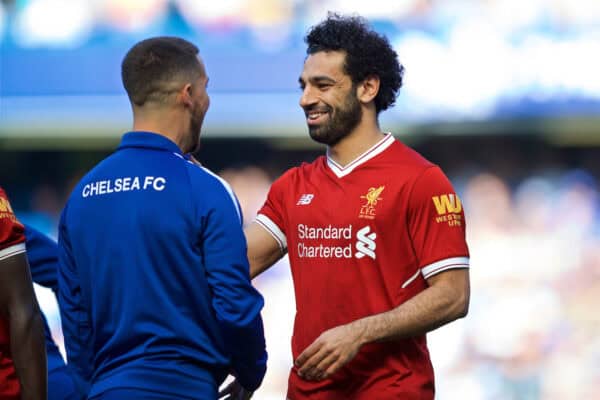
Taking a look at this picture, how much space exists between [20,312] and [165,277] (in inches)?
21.9

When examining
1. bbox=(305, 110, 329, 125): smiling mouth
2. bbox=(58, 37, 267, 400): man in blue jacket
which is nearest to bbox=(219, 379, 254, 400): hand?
bbox=(58, 37, 267, 400): man in blue jacket

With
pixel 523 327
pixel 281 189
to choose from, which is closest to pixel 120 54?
pixel 523 327

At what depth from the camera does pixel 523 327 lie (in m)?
10.2

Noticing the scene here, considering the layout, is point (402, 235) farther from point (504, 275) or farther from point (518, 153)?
point (518, 153)

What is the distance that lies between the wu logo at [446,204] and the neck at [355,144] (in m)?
0.40

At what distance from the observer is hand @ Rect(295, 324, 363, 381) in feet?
12.0

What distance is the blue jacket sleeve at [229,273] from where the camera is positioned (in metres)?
3.41

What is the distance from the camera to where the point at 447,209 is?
13.1ft

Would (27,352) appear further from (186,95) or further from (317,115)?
(317,115)

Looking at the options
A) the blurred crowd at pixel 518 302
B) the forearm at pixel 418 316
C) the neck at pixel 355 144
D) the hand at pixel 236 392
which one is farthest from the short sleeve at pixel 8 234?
the blurred crowd at pixel 518 302

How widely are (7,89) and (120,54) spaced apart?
147 cm

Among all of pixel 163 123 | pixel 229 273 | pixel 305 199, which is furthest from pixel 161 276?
pixel 305 199

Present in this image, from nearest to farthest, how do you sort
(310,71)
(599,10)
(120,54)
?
(310,71) → (599,10) → (120,54)

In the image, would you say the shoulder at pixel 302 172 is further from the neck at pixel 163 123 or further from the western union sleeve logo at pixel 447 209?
the neck at pixel 163 123
